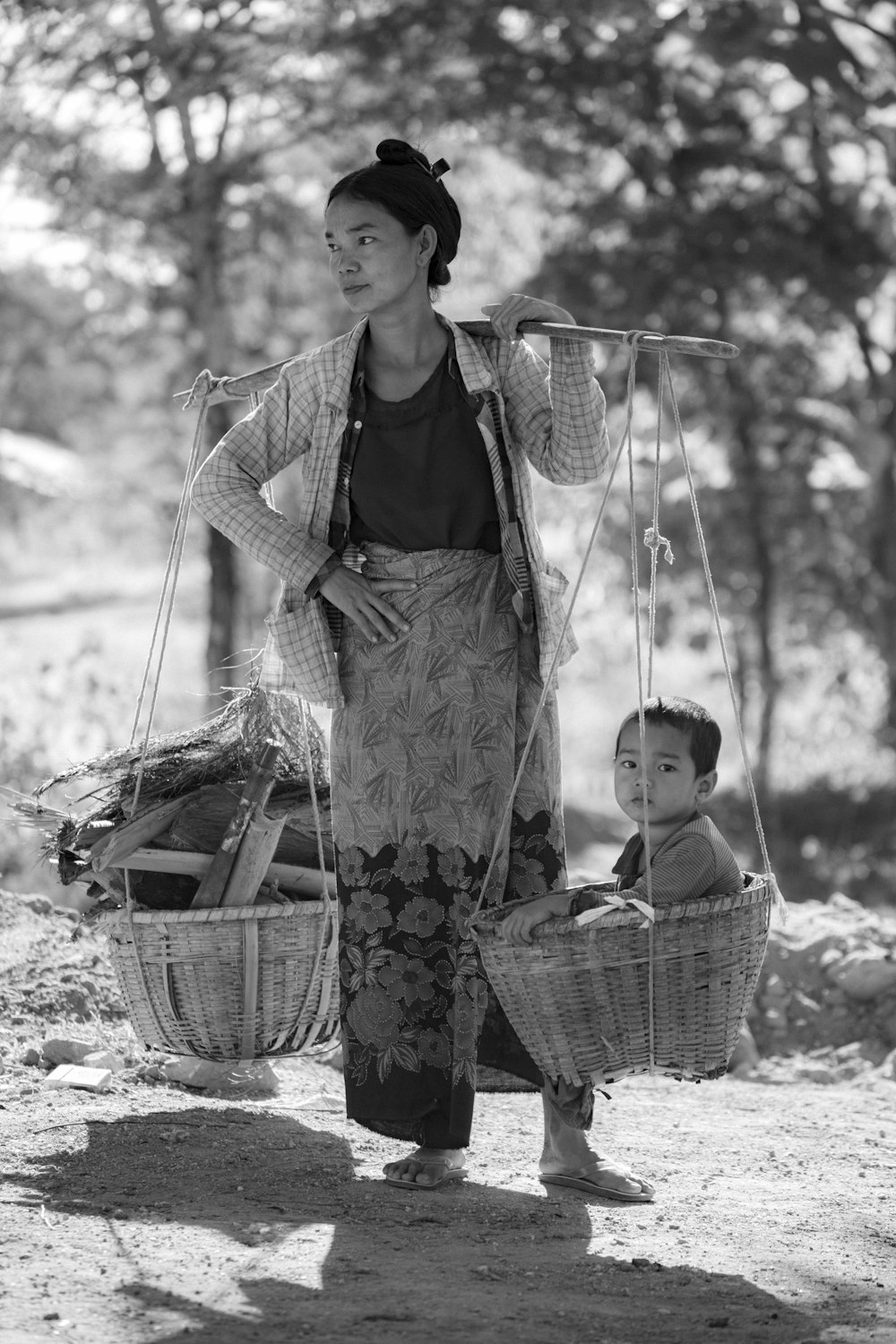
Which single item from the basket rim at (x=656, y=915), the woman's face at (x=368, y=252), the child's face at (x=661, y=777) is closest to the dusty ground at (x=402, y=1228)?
the basket rim at (x=656, y=915)

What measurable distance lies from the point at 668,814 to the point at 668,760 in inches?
4.1

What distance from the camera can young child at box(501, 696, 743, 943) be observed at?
3.04 m

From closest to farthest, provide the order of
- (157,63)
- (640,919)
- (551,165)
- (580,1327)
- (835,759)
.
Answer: (580,1327) < (640,919) < (157,63) < (551,165) < (835,759)

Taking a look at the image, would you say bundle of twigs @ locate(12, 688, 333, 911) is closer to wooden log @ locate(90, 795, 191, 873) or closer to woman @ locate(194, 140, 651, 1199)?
wooden log @ locate(90, 795, 191, 873)

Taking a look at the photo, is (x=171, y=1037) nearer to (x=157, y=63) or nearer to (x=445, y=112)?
(x=157, y=63)

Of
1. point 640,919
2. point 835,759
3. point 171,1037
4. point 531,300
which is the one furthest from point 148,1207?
point 835,759

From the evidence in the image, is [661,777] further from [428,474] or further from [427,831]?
[428,474]

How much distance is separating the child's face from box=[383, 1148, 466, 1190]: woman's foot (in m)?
0.79

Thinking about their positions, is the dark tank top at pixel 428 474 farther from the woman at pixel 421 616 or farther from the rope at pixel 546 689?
the rope at pixel 546 689

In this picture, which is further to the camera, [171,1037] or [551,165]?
[551,165]

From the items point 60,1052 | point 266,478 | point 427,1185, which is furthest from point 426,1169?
point 266,478

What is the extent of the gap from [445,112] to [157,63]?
217cm

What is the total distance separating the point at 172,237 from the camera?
10.1m

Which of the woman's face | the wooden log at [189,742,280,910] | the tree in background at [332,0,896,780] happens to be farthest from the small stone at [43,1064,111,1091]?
the tree in background at [332,0,896,780]
